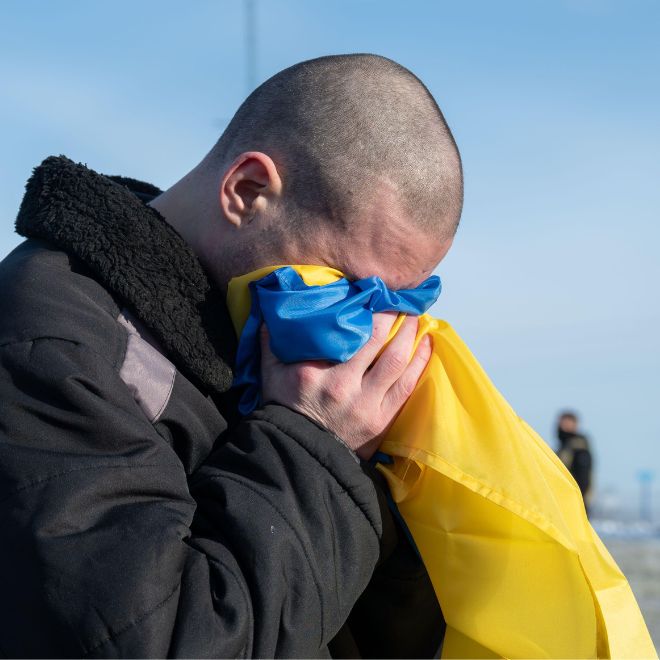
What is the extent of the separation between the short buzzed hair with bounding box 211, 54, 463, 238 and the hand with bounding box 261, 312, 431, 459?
0.85 ft

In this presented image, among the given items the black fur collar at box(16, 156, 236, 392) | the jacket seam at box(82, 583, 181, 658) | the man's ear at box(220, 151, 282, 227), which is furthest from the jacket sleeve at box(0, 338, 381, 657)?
the man's ear at box(220, 151, 282, 227)

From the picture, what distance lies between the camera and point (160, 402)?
5.82 feet

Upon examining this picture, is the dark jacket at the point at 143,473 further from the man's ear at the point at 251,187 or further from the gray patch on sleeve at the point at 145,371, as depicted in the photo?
the man's ear at the point at 251,187

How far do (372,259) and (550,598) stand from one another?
0.75 meters

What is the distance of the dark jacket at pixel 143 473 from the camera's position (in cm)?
149

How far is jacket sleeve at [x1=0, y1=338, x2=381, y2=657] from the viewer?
4.85 feet

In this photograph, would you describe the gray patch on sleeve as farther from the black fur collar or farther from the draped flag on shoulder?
the draped flag on shoulder

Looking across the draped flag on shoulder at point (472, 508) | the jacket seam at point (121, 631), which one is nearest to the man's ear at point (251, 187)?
the draped flag on shoulder at point (472, 508)

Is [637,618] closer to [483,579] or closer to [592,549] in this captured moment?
[592,549]

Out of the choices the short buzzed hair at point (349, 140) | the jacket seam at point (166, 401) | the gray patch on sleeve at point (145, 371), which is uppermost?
the short buzzed hair at point (349, 140)

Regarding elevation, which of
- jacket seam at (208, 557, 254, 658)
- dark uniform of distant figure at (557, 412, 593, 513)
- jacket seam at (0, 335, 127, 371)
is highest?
jacket seam at (0, 335, 127, 371)

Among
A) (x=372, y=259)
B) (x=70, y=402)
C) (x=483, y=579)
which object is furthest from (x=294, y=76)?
(x=483, y=579)

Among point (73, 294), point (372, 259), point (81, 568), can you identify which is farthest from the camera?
point (372, 259)

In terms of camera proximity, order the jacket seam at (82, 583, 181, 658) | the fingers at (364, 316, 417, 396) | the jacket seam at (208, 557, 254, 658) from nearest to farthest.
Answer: the jacket seam at (82, 583, 181, 658) < the jacket seam at (208, 557, 254, 658) < the fingers at (364, 316, 417, 396)
